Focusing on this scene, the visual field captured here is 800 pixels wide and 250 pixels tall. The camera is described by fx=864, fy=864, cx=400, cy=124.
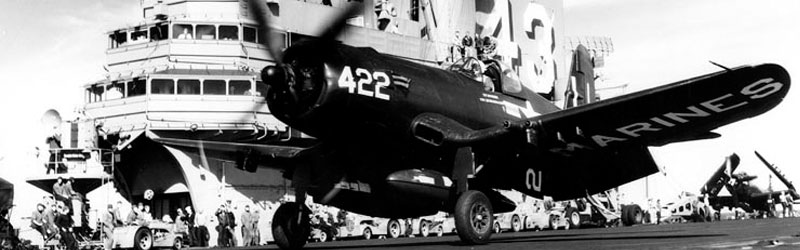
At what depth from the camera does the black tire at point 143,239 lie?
28875mm

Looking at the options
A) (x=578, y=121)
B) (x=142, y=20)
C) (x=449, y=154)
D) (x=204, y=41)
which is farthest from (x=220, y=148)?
(x=142, y=20)

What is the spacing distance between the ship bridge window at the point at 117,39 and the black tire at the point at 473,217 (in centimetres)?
3462

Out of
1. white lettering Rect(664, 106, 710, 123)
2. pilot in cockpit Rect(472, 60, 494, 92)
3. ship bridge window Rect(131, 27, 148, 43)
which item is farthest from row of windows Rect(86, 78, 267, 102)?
white lettering Rect(664, 106, 710, 123)

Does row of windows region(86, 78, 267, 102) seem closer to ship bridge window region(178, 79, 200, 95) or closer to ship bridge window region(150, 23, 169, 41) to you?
ship bridge window region(178, 79, 200, 95)

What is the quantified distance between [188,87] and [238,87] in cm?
235

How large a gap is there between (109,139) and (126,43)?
5939 mm

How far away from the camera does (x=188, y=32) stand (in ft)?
143

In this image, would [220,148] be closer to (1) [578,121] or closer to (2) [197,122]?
(1) [578,121]

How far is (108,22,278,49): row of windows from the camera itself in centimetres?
4331

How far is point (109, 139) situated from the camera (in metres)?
41.3

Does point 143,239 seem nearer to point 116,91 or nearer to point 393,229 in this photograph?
point 393,229

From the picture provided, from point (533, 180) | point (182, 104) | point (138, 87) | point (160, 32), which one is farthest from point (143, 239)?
point (160, 32)

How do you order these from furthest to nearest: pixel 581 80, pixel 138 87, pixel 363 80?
pixel 138 87 → pixel 581 80 → pixel 363 80

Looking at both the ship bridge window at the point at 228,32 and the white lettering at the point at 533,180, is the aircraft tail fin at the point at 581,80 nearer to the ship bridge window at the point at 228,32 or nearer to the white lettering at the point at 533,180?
the white lettering at the point at 533,180
